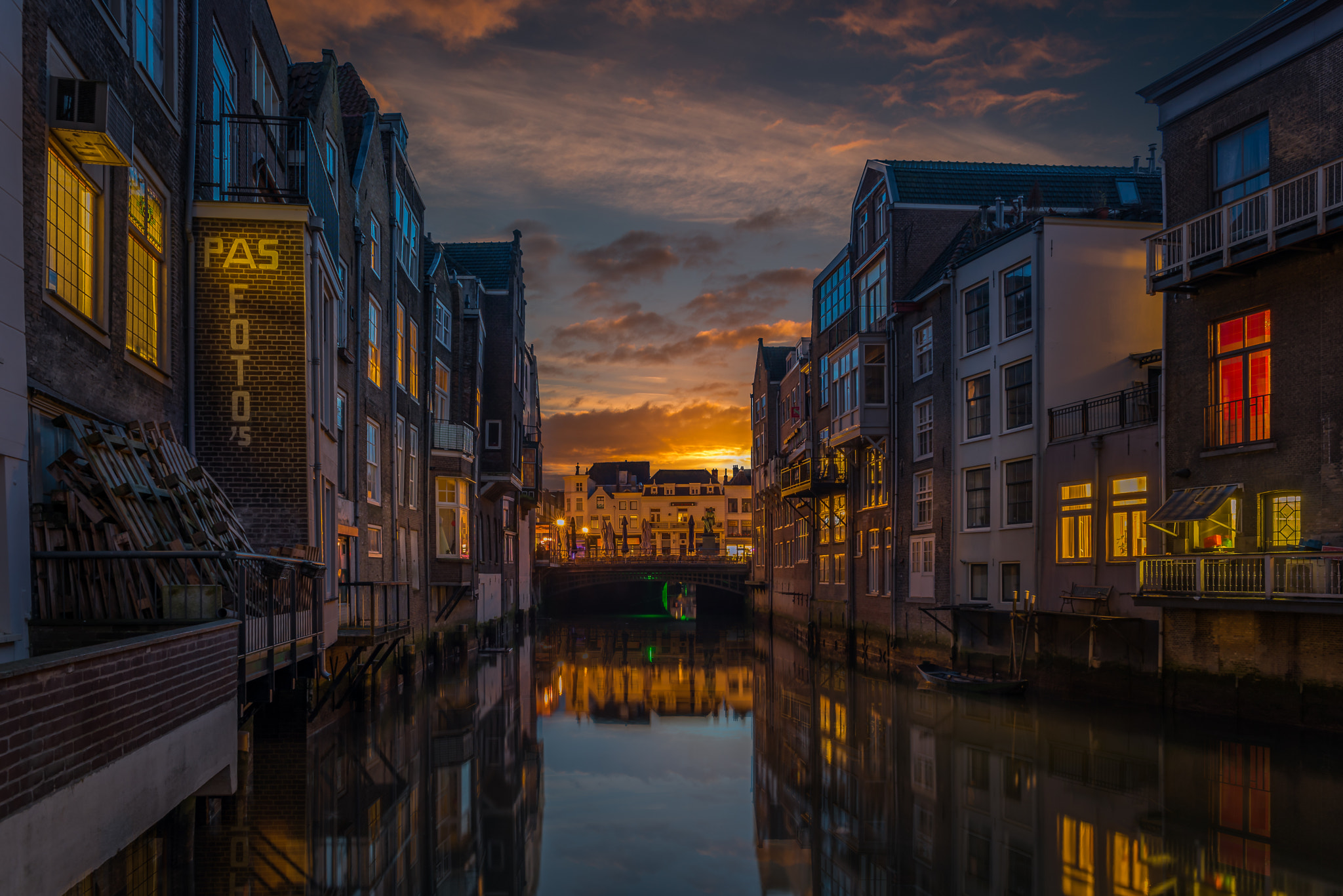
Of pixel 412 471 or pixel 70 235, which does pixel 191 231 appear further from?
pixel 412 471

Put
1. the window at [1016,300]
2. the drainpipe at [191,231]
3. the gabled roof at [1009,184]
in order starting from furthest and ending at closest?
the gabled roof at [1009,184] < the window at [1016,300] < the drainpipe at [191,231]

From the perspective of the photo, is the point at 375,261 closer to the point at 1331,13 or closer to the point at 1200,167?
the point at 1200,167

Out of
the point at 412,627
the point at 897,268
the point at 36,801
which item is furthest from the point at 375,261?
the point at 36,801

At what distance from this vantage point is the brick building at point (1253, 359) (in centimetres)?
1789

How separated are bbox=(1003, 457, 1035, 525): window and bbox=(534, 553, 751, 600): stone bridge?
4349 cm

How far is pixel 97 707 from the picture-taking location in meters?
6.47

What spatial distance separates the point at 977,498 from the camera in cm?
2958

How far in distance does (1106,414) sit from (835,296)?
721 inches

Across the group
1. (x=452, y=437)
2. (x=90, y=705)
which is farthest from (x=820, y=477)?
(x=90, y=705)

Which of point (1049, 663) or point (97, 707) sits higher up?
point (97, 707)

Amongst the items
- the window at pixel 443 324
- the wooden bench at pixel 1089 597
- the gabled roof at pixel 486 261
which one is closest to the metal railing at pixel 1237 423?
the wooden bench at pixel 1089 597

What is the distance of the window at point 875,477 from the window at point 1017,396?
8293 mm

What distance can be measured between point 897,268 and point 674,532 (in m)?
94.6

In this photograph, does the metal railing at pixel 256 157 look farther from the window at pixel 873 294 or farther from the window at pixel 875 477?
the window at pixel 875 477
